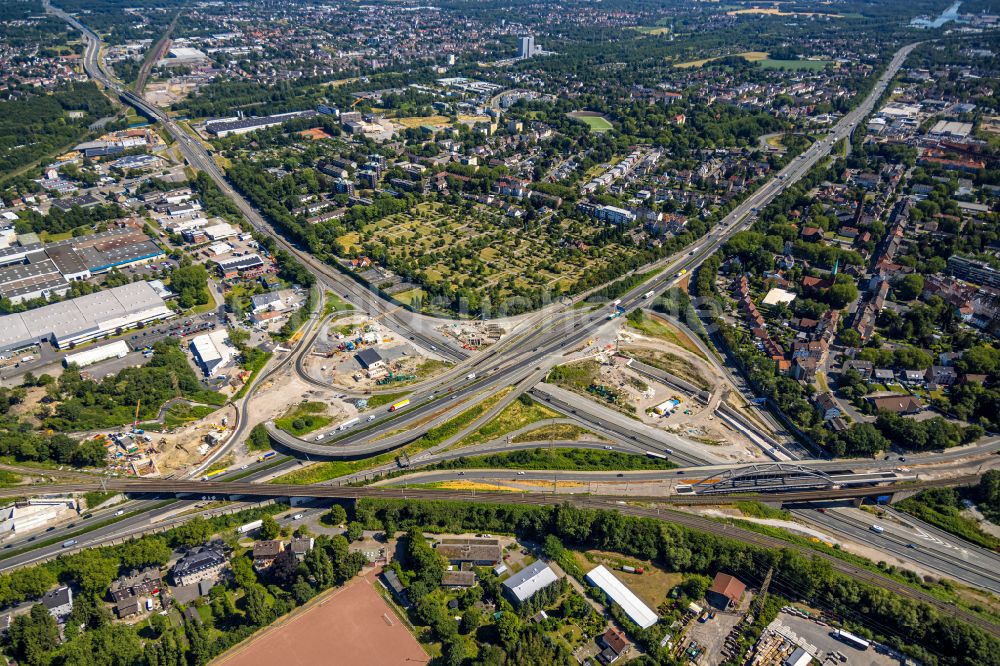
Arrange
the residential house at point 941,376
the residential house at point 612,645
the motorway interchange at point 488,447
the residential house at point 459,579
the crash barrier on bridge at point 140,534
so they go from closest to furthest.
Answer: the residential house at point 612,645 < the residential house at point 459,579 < the crash barrier on bridge at point 140,534 < the motorway interchange at point 488,447 < the residential house at point 941,376

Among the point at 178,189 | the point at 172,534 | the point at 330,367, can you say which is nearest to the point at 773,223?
the point at 330,367

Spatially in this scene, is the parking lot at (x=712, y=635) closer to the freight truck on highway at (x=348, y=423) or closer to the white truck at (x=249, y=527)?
the white truck at (x=249, y=527)

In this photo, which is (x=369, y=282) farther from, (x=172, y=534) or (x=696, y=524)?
(x=696, y=524)

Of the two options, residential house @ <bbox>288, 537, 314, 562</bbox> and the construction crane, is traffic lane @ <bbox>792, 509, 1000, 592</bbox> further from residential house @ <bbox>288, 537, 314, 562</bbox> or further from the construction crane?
the construction crane

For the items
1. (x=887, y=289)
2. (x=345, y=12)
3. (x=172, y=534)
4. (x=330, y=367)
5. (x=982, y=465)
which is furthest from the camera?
(x=345, y=12)

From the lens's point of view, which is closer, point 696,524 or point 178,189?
point 696,524

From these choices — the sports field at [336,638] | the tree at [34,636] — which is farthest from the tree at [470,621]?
the tree at [34,636]

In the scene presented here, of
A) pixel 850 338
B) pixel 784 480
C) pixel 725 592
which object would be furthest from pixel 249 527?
pixel 850 338

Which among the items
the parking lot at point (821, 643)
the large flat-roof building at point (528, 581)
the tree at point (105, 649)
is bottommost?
the parking lot at point (821, 643)

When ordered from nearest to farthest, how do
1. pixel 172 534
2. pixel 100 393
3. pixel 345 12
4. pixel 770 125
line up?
pixel 172 534, pixel 100 393, pixel 770 125, pixel 345 12
